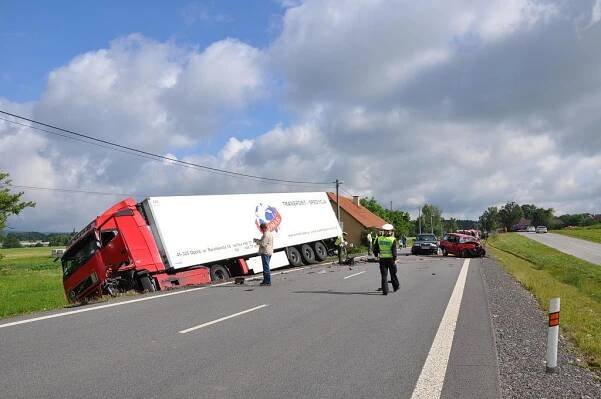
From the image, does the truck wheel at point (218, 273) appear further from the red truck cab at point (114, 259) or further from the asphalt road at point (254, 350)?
the asphalt road at point (254, 350)

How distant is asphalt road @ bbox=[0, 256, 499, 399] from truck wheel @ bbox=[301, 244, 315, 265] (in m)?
15.3

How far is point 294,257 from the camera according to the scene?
26.3m

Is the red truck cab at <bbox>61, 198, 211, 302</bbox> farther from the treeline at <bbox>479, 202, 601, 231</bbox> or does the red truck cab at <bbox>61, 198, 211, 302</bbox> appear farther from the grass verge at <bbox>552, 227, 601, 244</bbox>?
the treeline at <bbox>479, 202, 601, 231</bbox>

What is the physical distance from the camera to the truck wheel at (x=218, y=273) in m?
19.4

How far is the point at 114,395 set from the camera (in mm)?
4910

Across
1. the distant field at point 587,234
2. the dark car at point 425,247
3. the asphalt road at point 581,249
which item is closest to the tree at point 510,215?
the distant field at point 587,234

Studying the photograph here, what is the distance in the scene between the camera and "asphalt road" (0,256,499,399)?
17.2 ft

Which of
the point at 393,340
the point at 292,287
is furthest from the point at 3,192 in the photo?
the point at 393,340

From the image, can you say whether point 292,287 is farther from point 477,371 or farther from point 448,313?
point 477,371

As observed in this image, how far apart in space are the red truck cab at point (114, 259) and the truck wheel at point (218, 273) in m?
2.39

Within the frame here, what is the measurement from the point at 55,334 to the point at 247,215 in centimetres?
1462

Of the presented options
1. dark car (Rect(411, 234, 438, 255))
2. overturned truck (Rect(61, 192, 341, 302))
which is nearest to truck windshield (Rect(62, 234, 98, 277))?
overturned truck (Rect(61, 192, 341, 302))

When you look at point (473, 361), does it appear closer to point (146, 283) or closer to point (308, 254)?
point (146, 283)

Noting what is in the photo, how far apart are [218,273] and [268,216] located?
5.04 m
